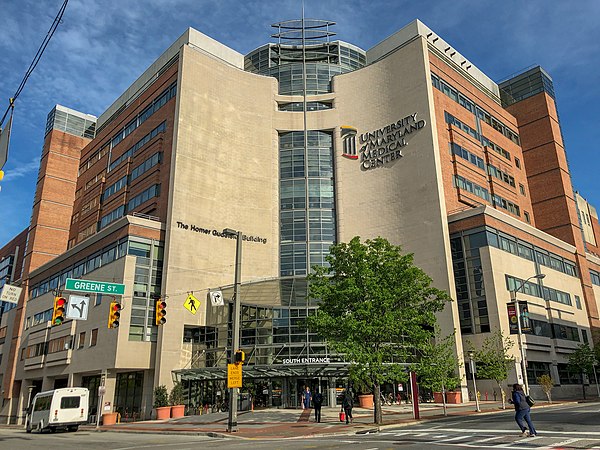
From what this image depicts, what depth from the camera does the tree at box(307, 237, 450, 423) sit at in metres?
26.9

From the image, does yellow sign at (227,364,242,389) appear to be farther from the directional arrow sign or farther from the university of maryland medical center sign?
the university of maryland medical center sign

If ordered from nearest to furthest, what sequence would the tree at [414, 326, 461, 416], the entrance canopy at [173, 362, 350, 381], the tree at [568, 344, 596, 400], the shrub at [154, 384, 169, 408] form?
the tree at [414, 326, 461, 416]
the entrance canopy at [173, 362, 350, 381]
the shrub at [154, 384, 169, 408]
the tree at [568, 344, 596, 400]

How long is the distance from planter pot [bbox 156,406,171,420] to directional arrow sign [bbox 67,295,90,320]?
15022 mm

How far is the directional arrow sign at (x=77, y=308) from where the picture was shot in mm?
27594

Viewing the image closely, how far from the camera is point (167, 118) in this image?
5481 cm

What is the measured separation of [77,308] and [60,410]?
7.35 m

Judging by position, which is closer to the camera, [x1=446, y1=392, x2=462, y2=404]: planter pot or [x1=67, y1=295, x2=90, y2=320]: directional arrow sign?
[x1=67, y1=295, x2=90, y2=320]: directional arrow sign

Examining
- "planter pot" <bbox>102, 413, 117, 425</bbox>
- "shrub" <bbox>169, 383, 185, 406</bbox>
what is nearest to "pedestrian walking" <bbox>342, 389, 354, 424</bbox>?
"shrub" <bbox>169, 383, 185, 406</bbox>

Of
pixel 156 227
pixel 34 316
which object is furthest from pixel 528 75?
pixel 34 316

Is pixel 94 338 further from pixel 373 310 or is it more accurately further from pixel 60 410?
pixel 373 310

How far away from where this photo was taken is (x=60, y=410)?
1204 inches

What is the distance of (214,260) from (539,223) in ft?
138

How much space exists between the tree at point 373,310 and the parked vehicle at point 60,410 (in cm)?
1557

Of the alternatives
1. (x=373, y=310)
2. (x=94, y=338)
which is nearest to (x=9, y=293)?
(x=94, y=338)
